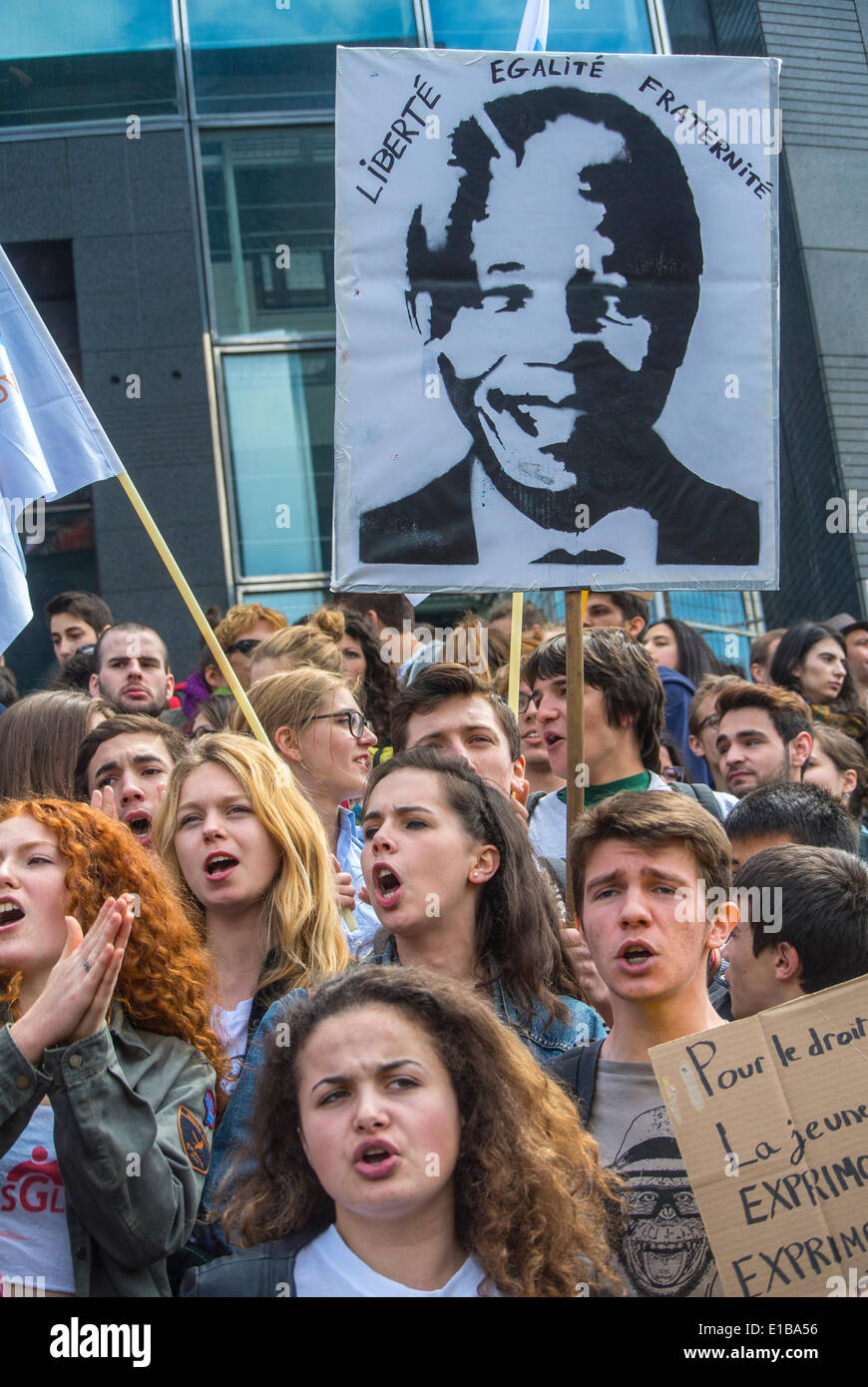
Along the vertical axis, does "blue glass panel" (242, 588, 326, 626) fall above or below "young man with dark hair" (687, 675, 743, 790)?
above

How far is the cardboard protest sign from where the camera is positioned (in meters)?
2.75

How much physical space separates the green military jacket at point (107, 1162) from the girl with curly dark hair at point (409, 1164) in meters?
0.12

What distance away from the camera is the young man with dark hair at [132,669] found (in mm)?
6266

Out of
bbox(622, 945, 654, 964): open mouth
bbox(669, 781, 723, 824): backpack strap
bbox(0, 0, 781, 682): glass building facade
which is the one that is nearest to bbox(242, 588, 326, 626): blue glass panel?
bbox(0, 0, 781, 682): glass building facade

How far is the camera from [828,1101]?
2.86m

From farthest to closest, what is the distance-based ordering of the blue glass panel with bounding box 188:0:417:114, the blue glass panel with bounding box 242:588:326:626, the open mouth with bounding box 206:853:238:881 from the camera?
the blue glass panel with bounding box 188:0:417:114
the blue glass panel with bounding box 242:588:326:626
the open mouth with bounding box 206:853:238:881

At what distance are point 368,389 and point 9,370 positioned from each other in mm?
1137

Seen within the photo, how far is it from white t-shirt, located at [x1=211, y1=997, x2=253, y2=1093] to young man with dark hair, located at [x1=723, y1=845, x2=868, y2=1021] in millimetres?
1132

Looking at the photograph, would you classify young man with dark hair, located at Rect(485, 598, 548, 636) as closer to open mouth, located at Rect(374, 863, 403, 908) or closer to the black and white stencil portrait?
the black and white stencil portrait

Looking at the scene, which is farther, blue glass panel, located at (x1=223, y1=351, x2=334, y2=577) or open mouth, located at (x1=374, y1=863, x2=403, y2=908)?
blue glass panel, located at (x1=223, y1=351, x2=334, y2=577)

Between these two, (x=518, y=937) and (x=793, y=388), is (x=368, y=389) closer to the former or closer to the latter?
(x=518, y=937)

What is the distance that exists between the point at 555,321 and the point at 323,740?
1.44 meters

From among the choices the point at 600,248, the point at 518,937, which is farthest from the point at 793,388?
the point at 518,937

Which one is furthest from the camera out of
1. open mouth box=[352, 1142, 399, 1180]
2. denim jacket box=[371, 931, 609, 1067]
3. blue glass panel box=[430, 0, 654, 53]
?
blue glass panel box=[430, 0, 654, 53]
